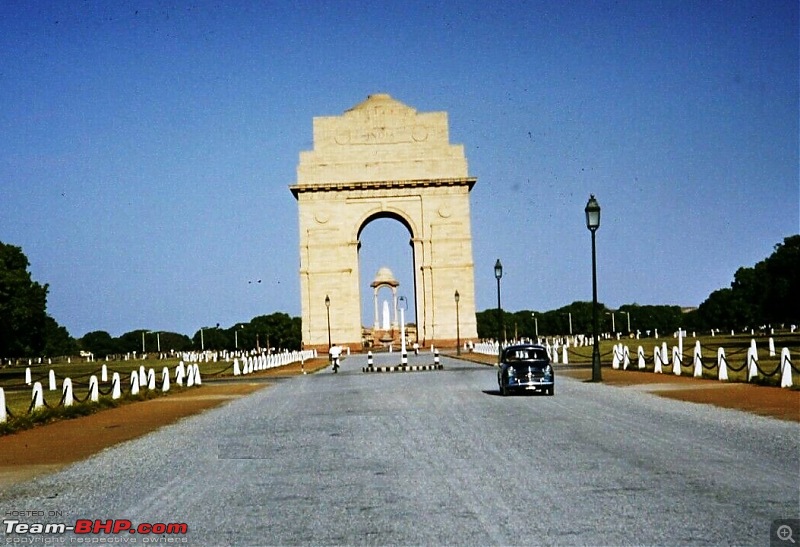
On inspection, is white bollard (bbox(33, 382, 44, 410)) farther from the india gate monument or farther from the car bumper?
the india gate monument

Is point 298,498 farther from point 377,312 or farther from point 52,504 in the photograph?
point 377,312

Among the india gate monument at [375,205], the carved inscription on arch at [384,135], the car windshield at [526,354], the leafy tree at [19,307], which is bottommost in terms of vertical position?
the car windshield at [526,354]

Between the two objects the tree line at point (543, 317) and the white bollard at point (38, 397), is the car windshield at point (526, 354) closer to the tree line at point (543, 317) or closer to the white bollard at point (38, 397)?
the white bollard at point (38, 397)

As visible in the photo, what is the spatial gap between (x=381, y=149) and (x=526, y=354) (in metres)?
63.8

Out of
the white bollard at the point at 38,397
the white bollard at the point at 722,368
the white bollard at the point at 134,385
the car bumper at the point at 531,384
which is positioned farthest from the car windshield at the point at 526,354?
the white bollard at the point at 134,385

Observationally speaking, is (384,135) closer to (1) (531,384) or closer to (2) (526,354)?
(2) (526,354)

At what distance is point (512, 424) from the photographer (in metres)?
18.1

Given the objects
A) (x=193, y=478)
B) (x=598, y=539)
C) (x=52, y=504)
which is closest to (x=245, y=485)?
(x=193, y=478)

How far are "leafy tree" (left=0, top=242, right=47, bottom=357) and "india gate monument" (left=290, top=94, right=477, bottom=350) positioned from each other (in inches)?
885

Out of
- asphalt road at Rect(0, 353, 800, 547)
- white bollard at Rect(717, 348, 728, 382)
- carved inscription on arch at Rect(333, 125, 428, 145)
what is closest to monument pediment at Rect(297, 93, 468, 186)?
carved inscription on arch at Rect(333, 125, 428, 145)

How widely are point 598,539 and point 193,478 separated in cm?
569

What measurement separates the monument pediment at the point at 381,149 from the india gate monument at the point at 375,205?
8 centimetres

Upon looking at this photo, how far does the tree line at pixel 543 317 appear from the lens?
6412 centimetres

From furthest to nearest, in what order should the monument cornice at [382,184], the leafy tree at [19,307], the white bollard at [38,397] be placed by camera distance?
the monument cornice at [382,184] < the leafy tree at [19,307] < the white bollard at [38,397]
